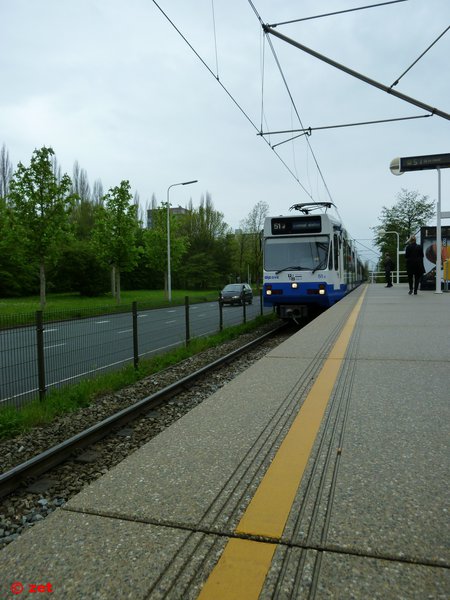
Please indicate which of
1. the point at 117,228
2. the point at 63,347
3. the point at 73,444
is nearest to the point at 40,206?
the point at 117,228

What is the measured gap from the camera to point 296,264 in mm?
13430

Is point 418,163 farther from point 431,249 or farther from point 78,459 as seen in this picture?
point 78,459

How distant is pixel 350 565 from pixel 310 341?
5913mm

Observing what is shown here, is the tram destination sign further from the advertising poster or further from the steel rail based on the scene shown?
the steel rail

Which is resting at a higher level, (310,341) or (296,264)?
(296,264)

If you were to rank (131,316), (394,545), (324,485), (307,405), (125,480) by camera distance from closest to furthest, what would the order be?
1. (394,545)
2. (324,485)
3. (125,480)
4. (307,405)
5. (131,316)

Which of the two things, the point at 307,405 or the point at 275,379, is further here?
the point at 275,379

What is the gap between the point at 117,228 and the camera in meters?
32.3

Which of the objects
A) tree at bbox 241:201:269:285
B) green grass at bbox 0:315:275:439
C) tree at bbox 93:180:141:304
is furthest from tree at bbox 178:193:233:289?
green grass at bbox 0:315:275:439

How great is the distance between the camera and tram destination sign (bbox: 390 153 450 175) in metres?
17.4

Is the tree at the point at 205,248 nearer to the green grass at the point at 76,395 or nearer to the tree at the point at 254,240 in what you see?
the tree at the point at 254,240

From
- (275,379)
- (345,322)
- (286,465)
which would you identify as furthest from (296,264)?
(286,465)

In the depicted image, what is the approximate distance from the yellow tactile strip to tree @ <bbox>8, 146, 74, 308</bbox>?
22846 millimetres

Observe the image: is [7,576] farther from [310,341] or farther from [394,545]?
[310,341]
